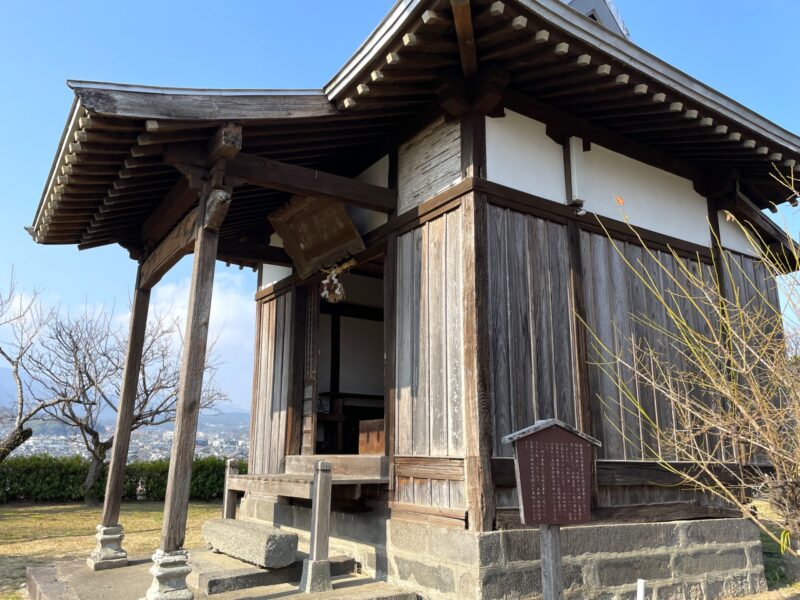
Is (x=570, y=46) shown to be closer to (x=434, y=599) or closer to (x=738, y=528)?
(x=434, y=599)

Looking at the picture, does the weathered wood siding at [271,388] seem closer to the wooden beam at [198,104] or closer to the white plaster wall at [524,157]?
the wooden beam at [198,104]

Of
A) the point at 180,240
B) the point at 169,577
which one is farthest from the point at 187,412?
the point at 180,240

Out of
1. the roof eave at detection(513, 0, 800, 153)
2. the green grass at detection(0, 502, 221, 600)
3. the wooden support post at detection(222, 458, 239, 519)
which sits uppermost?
the roof eave at detection(513, 0, 800, 153)

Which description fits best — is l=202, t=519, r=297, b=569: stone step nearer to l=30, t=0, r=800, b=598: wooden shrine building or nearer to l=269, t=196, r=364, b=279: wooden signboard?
l=30, t=0, r=800, b=598: wooden shrine building

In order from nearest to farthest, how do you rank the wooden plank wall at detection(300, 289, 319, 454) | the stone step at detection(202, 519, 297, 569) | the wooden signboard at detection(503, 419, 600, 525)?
the wooden signboard at detection(503, 419, 600, 525) → the stone step at detection(202, 519, 297, 569) → the wooden plank wall at detection(300, 289, 319, 454)

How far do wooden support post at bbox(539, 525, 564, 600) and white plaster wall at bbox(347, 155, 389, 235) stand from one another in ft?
11.6

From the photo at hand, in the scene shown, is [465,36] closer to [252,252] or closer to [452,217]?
[452,217]

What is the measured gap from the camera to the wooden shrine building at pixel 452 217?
194 inches

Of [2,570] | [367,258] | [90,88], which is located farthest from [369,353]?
[90,88]

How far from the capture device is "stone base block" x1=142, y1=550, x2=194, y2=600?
4.59 meters

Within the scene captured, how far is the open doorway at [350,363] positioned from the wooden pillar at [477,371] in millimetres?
3725

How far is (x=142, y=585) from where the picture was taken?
554 centimetres

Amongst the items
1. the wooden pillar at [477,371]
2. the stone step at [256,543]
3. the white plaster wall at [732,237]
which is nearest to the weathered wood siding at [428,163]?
the wooden pillar at [477,371]

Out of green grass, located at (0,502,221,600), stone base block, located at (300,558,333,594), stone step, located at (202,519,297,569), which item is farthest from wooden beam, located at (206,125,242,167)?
green grass, located at (0,502,221,600)
